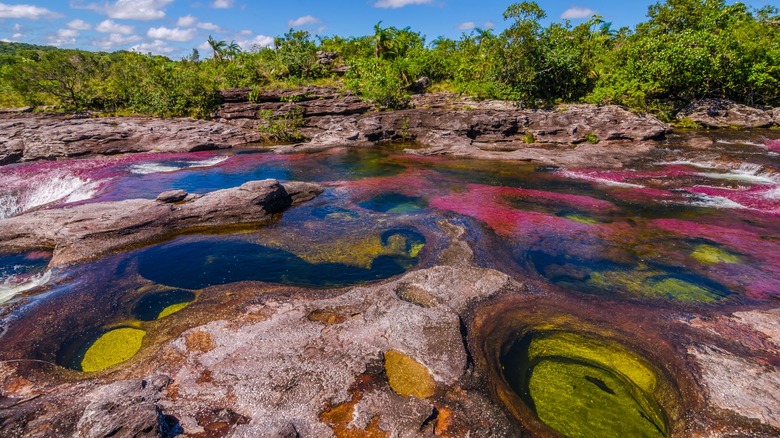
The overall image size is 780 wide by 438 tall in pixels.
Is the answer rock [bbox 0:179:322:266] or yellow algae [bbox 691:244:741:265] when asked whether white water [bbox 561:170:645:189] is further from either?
rock [bbox 0:179:322:266]

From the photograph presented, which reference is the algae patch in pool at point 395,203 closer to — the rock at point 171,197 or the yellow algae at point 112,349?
the rock at point 171,197

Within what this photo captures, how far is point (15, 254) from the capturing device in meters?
16.7

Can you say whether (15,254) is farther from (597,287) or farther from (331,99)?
(331,99)

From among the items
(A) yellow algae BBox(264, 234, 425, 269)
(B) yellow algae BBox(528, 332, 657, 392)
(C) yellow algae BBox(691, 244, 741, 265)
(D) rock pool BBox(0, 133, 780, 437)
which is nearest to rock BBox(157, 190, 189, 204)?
(D) rock pool BBox(0, 133, 780, 437)

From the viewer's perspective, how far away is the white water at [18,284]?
1324cm

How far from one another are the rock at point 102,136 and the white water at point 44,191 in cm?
1085

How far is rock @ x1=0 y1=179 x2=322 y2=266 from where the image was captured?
16.7 m

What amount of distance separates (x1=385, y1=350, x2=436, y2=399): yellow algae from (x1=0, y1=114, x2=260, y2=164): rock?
4172 cm

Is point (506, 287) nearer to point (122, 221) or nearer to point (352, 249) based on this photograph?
point (352, 249)

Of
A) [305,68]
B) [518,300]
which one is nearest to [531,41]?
[305,68]

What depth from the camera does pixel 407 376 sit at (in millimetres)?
9438

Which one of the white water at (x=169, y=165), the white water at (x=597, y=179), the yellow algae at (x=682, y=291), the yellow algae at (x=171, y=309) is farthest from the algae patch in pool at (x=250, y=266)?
the white water at (x=169, y=165)

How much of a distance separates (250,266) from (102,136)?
3716cm

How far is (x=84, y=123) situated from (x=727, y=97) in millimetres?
79040
